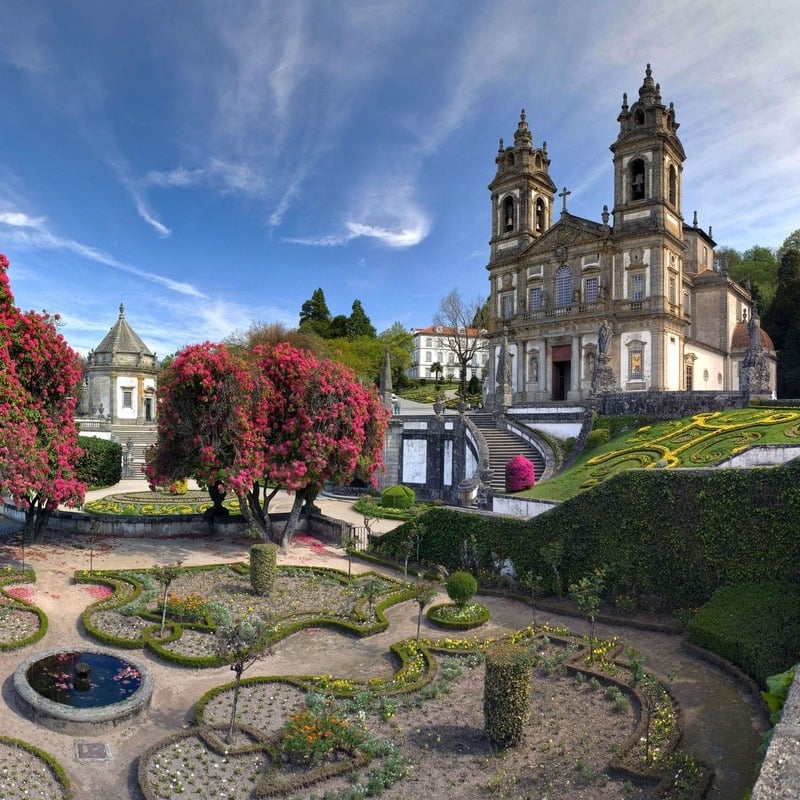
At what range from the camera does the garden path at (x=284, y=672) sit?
25.1 feet

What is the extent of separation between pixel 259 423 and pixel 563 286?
2773cm

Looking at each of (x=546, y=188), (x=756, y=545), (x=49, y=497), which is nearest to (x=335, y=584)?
(x=49, y=497)

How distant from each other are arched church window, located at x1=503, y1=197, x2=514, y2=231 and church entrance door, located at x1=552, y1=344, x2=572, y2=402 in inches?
393

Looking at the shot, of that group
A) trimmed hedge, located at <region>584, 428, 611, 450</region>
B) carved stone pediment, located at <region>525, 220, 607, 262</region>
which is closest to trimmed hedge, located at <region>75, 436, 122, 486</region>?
trimmed hedge, located at <region>584, 428, 611, 450</region>

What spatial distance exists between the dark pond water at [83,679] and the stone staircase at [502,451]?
16.6 metres

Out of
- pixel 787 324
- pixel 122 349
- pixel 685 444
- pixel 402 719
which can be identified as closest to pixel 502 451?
pixel 685 444

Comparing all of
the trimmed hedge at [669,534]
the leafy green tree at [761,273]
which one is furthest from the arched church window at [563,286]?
the trimmed hedge at [669,534]

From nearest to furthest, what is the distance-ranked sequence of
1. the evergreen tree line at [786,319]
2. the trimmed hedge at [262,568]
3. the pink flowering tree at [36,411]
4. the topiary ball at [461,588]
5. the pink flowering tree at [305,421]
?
the topiary ball at [461,588]
the trimmed hedge at [262,568]
the pink flowering tree at [36,411]
the pink flowering tree at [305,421]
the evergreen tree line at [786,319]

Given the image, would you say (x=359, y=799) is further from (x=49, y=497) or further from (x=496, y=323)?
(x=496, y=323)

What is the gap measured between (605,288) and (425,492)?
1725 centimetres

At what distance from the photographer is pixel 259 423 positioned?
57.2 ft

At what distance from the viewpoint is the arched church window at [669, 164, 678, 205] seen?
37969mm

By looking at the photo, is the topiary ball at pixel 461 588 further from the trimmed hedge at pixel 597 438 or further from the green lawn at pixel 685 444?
the trimmed hedge at pixel 597 438

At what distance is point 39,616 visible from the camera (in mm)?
11961
